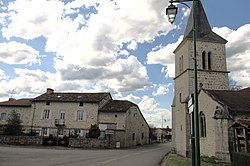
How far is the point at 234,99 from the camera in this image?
826 inches

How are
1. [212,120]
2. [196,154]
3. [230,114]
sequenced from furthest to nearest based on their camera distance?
[212,120]
[230,114]
[196,154]

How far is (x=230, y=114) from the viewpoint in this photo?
60.4 feet

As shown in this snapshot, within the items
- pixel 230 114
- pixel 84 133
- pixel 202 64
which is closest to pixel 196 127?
pixel 230 114

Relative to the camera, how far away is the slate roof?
1880cm

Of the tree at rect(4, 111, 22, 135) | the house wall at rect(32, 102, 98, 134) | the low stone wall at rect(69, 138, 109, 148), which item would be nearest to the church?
the low stone wall at rect(69, 138, 109, 148)

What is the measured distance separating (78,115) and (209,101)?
27.3m

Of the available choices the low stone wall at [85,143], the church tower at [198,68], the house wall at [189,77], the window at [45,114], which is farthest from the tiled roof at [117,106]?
the house wall at [189,77]

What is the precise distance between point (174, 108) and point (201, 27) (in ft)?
32.6

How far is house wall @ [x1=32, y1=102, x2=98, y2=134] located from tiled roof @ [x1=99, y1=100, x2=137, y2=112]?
1863mm

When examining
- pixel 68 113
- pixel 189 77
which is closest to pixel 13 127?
pixel 68 113

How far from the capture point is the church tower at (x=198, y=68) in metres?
26.3

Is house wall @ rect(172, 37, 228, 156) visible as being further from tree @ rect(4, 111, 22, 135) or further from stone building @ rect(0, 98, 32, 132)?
stone building @ rect(0, 98, 32, 132)

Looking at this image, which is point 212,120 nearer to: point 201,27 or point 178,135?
point 178,135

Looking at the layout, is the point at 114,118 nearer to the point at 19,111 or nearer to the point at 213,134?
the point at 19,111
